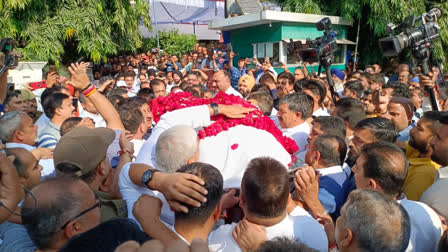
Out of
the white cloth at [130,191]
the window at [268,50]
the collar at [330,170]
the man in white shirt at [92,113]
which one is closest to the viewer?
the white cloth at [130,191]

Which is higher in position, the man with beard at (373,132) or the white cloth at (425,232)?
the man with beard at (373,132)

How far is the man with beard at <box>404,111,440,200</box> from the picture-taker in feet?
7.94

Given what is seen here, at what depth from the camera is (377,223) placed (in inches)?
59.6

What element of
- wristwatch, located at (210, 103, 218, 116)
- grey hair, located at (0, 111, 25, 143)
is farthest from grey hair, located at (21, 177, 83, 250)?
grey hair, located at (0, 111, 25, 143)

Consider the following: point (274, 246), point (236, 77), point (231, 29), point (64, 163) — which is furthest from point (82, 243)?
point (231, 29)

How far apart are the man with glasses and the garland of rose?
75 centimetres

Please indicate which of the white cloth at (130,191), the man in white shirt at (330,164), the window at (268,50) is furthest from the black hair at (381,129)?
the window at (268,50)

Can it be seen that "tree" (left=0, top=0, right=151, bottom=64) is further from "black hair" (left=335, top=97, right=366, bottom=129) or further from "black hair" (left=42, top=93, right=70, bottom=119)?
"black hair" (left=335, top=97, right=366, bottom=129)

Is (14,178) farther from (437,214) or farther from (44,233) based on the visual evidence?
(437,214)

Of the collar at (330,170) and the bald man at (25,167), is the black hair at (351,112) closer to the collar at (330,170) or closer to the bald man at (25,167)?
the collar at (330,170)

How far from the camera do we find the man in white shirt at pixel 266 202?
1.59 meters

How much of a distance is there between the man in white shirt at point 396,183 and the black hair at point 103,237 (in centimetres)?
145

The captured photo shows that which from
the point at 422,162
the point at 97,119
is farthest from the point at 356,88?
the point at 97,119

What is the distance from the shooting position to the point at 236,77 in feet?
27.1
